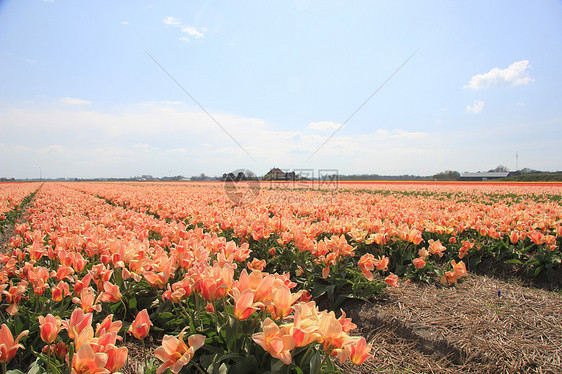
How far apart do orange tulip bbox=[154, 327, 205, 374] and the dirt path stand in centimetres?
157

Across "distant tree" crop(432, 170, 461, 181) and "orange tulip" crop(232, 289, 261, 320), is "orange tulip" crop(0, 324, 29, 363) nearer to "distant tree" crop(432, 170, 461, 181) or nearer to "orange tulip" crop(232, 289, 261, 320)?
"orange tulip" crop(232, 289, 261, 320)

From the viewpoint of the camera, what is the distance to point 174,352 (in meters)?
1.22

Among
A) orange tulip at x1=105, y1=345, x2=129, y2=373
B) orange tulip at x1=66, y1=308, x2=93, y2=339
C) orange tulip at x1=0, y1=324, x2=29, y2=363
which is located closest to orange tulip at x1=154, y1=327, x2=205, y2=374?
orange tulip at x1=105, y1=345, x2=129, y2=373

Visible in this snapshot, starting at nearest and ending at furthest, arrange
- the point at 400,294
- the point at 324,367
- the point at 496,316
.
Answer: the point at 324,367, the point at 496,316, the point at 400,294

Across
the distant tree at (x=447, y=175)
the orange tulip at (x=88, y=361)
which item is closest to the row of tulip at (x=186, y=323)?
the orange tulip at (x=88, y=361)

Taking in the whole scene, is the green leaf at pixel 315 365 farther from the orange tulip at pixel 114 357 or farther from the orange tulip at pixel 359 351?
the orange tulip at pixel 114 357

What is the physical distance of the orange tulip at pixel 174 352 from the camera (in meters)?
1.17

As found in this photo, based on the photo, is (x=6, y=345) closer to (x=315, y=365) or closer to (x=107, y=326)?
(x=107, y=326)

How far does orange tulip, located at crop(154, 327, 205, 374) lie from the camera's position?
1172mm

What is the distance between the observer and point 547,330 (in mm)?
2564

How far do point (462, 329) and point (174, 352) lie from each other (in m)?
2.46

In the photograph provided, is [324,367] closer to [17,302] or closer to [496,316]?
[17,302]

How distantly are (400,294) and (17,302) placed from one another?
3129mm

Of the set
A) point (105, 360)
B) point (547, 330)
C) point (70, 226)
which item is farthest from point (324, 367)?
point (70, 226)
